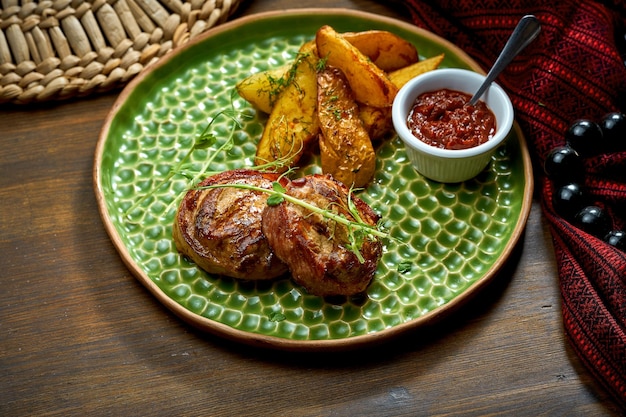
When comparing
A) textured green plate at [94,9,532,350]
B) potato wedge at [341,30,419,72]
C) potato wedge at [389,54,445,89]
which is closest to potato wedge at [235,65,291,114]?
textured green plate at [94,9,532,350]

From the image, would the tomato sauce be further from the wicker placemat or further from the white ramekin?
the wicker placemat

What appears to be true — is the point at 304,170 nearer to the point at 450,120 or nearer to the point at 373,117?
the point at 373,117

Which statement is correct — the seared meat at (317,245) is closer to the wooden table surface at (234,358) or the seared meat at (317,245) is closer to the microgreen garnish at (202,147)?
the wooden table surface at (234,358)

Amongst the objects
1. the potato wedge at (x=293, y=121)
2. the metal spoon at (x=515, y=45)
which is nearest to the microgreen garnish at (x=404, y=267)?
the potato wedge at (x=293, y=121)

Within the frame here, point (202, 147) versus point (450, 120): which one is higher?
point (450, 120)

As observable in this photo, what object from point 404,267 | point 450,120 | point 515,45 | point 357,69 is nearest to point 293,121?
point 357,69
